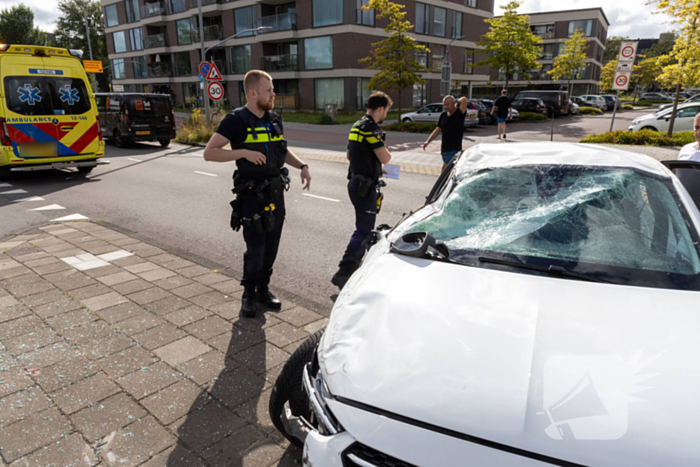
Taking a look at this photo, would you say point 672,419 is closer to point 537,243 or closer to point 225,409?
point 537,243

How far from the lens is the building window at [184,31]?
41.4 meters

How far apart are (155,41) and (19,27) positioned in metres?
30.2

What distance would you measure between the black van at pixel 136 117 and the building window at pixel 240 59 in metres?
22.0

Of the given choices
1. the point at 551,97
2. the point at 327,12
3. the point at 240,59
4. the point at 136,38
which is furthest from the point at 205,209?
the point at 136,38

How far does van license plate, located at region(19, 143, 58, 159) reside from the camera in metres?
9.62

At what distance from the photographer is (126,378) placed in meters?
2.87

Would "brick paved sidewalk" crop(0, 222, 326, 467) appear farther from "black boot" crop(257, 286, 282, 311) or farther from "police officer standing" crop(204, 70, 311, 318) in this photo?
"police officer standing" crop(204, 70, 311, 318)

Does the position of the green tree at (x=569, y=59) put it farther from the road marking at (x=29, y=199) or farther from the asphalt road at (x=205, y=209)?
the road marking at (x=29, y=199)

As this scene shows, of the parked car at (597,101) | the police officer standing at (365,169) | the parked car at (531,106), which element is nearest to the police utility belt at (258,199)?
the police officer standing at (365,169)

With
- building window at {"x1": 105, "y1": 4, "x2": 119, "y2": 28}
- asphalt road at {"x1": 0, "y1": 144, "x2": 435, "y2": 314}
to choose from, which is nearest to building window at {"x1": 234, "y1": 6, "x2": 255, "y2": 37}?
building window at {"x1": 105, "y1": 4, "x2": 119, "y2": 28}

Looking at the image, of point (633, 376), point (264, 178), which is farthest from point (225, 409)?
point (633, 376)

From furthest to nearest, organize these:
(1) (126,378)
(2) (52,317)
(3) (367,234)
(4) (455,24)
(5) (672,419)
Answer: (4) (455,24)
(3) (367,234)
(2) (52,317)
(1) (126,378)
(5) (672,419)

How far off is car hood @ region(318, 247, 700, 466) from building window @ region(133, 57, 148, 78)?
53.4 metres

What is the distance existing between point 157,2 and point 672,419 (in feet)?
173
